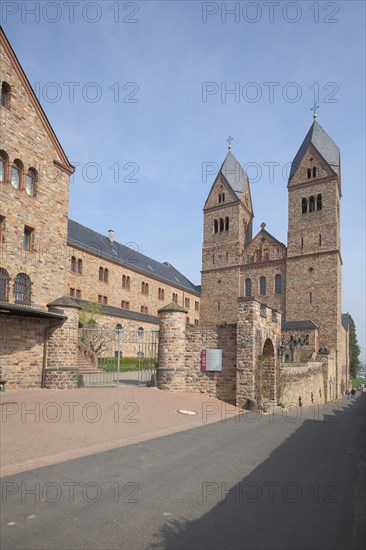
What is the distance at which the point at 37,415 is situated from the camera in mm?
11039

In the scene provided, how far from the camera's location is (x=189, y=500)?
575 centimetres

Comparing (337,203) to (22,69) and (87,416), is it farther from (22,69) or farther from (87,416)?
(87,416)

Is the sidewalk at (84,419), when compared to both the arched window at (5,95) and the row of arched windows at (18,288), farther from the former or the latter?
the arched window at (5,95)

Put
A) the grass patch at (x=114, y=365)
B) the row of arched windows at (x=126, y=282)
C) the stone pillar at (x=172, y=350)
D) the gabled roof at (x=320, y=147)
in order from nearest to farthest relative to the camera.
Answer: the stone pillar at (x=172, y=350), the grass patch at (x=114, y=365), the row of arched windows at (x=126, y=282), the gabled roof at (x=320, y=147)

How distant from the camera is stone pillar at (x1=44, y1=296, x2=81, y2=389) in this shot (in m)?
16.5

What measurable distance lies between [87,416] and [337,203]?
42378 millimetres

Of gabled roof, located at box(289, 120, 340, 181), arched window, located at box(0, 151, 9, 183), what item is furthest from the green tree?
arched window, located at box(0, 151, 9, 183)

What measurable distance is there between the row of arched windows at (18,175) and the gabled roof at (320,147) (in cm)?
3701

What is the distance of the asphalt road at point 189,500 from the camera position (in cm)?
461

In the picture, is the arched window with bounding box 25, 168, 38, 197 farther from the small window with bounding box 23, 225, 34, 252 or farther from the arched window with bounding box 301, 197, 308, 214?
the arched window with bounding box 301, 197, 308, 214

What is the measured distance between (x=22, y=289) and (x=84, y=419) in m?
9.18

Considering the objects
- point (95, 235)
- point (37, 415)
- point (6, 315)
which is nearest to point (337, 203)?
point (95, 235)

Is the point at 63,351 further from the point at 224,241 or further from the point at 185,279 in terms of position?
the point at 185,279

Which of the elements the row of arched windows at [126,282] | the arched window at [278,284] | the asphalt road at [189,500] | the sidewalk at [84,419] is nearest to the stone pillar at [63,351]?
the sidewalk at [84,419]
